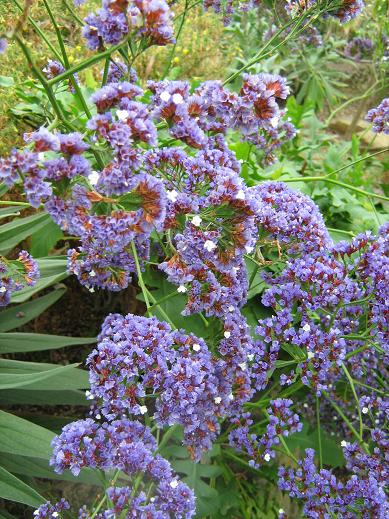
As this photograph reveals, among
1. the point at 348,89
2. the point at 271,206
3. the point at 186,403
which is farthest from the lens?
the point at 348,89

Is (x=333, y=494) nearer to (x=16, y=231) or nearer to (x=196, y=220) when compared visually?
(x=196, y=220)

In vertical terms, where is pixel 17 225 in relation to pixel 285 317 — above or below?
above

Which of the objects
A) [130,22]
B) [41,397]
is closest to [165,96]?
[130,22]

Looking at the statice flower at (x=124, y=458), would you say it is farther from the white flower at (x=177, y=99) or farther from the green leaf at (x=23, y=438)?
the white flower at (x=177, y=99)

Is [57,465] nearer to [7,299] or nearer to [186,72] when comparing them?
[7,299]

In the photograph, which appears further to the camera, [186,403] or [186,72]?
[186,72]

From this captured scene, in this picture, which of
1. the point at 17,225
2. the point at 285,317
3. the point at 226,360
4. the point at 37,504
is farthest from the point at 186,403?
the point at 17,225
